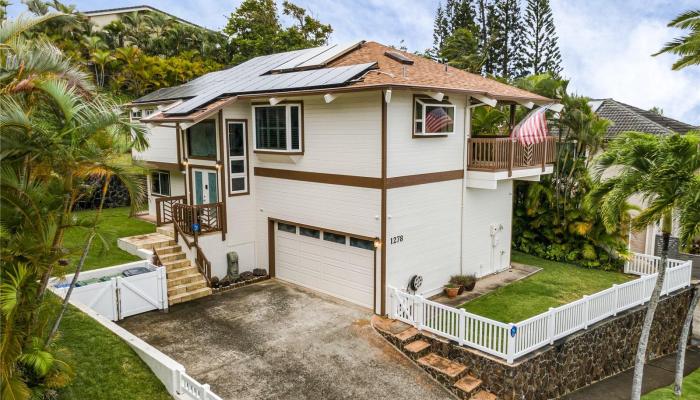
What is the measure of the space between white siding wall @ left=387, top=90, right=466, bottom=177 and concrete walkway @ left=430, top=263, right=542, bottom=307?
12.3ft

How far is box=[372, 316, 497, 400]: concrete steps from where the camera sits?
1055 cm

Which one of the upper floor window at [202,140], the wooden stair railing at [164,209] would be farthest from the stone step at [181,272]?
the upper floor window at [202,140]

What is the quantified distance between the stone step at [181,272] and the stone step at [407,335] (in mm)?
6802

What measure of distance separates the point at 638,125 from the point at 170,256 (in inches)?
795

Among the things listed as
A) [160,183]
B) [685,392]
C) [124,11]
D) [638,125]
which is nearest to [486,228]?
[685,392]

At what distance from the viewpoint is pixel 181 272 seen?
48.8ft

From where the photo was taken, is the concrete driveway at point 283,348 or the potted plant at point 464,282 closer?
the concrete driveway at point 283,348

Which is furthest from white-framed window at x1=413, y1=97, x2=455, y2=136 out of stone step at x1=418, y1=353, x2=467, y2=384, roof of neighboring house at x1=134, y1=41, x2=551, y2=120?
stone step at x1=418, y1=353, x2=467, y2=384

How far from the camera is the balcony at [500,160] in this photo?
14.9 meters

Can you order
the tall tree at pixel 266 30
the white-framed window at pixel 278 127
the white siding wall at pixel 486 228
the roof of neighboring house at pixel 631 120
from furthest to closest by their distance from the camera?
the tall tree at pixel 266 30, the roof of neighboring house at pixel 631 120, the white siding wall at pixel 486 228, the white-framed window at pixel 278 127

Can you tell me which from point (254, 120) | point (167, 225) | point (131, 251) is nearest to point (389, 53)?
point (254, 120)

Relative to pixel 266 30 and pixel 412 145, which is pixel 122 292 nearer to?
pixel 412 145

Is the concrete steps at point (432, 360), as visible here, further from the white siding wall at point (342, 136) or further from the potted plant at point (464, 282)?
the white siding wall at point (342, 136)

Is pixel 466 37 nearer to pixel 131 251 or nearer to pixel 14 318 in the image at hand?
pixel 131 251
